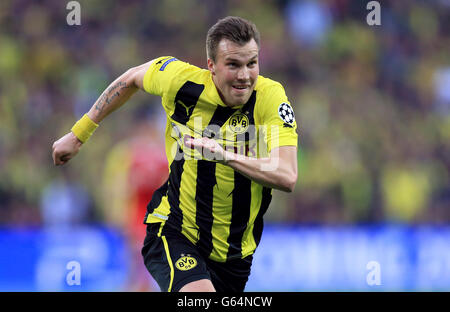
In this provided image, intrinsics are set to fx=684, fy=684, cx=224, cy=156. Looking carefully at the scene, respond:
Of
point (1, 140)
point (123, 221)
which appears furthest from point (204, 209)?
point (1, 140)

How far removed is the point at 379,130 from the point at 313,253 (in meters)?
3.98

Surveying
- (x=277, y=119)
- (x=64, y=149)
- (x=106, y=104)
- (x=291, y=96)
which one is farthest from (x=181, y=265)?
(x=291, y=96)

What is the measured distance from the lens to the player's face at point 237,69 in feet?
14.2

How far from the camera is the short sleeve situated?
4215 millimetres

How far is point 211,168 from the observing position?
457cm

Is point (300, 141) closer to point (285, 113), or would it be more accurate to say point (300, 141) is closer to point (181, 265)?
point (285, 113)

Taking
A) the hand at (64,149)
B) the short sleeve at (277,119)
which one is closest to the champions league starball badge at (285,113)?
the short sleeve at (277,119)

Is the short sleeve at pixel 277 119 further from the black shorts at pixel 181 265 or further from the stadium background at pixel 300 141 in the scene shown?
the stadium background at pixel 300 141

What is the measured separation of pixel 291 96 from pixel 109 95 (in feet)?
27.6

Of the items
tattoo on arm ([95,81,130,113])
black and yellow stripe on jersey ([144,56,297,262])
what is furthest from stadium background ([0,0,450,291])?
black and yellow stripe on jersey ([144,56,297,262])

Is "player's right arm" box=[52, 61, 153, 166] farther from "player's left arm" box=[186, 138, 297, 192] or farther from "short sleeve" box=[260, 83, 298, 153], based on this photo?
"player's left arm" box=[186, 138, 297, 192]

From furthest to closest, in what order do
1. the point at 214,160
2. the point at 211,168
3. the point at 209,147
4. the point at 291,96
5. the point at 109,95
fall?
the point at 291,96 < the point at 109,95 < the point at 211,168 < the point at 214,160 < the point at 209,147

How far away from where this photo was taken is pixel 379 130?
13.0m

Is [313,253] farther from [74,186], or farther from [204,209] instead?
[204,209]
